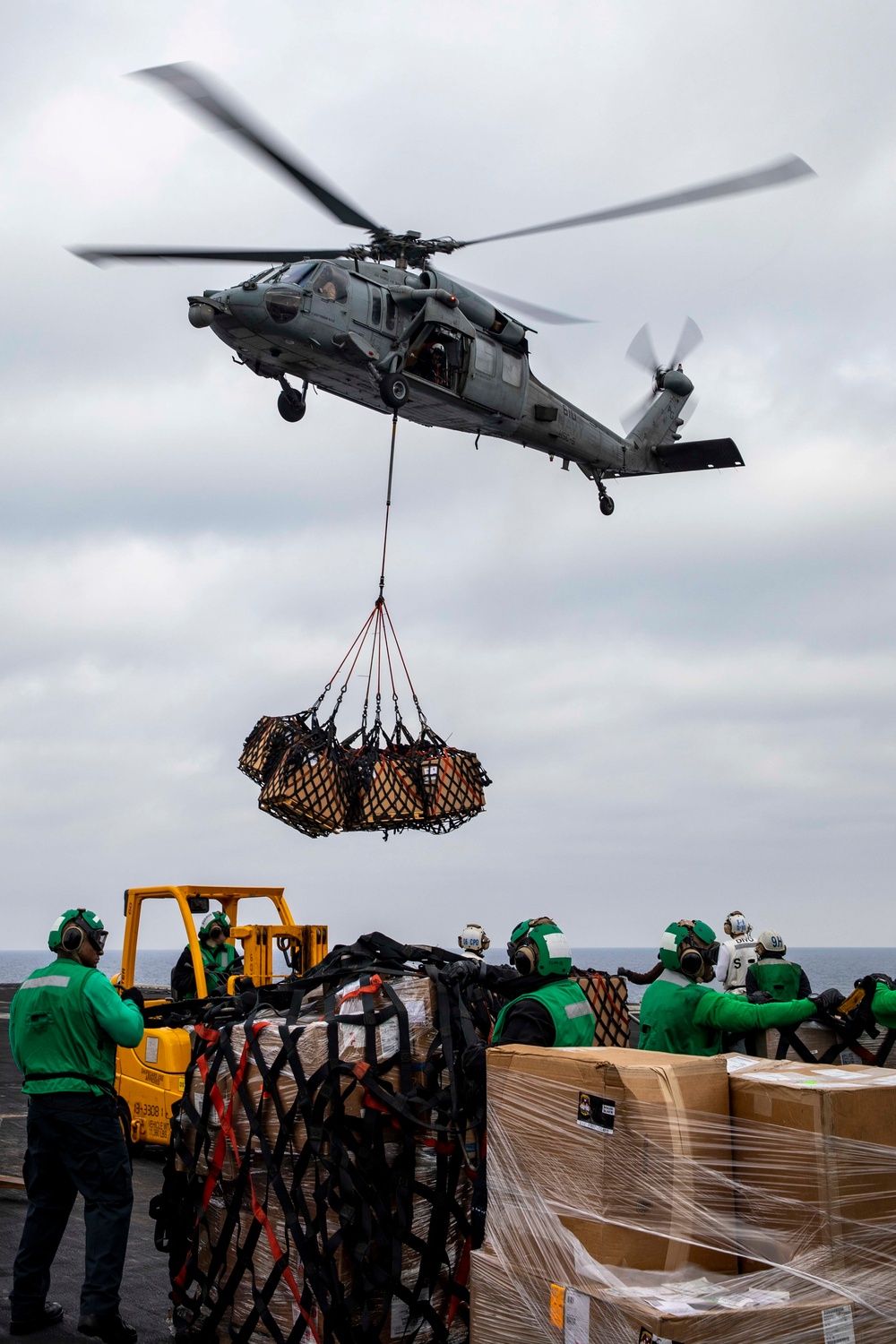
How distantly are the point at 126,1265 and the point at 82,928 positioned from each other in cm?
216

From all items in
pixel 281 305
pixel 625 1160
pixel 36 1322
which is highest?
pixel 281 305

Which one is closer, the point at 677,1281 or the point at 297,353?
the point at 677,1281

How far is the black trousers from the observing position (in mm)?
5719

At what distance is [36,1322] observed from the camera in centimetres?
585

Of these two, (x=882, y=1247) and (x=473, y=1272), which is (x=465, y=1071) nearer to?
(x=473, y=1272)

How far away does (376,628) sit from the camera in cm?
1123

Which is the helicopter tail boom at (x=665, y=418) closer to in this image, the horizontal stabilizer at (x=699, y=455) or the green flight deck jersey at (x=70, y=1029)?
the horizontal stabilizer at (x=699, y=455)

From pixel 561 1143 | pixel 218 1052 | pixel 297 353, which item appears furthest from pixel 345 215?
pixel 561 1143

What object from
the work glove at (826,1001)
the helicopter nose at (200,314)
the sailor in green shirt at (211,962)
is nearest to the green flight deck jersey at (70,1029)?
the work glove at (826,1001)

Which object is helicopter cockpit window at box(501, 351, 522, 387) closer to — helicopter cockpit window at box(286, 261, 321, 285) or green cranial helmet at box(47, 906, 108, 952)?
helicopter cockpit window at box(286, 261, 321, 285)

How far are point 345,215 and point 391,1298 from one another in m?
10.5

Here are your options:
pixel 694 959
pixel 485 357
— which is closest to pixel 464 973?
pixel 694 959

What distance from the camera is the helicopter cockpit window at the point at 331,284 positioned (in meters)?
12.5

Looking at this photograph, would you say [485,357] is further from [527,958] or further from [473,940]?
[527,958]
